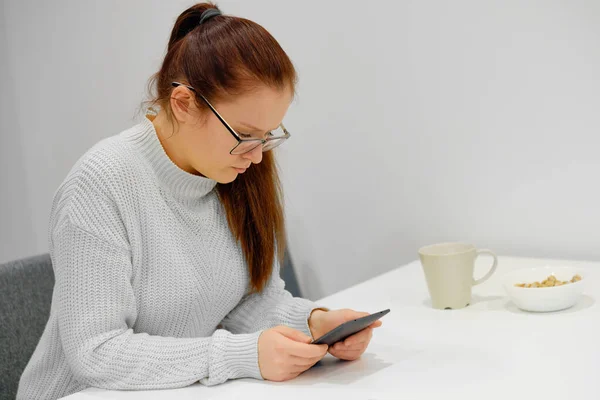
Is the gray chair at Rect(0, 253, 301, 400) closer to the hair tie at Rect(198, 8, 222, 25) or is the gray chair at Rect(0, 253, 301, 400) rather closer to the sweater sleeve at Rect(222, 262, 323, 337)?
the sweater sleeve at Rect(222, 262, 323, 337)

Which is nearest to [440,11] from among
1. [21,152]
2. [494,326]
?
[494,326]

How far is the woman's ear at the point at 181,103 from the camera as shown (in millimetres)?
1071

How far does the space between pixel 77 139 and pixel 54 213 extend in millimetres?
1342

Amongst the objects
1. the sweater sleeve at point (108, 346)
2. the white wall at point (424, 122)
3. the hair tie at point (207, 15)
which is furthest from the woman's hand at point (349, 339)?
the white wall at point (424, 122)

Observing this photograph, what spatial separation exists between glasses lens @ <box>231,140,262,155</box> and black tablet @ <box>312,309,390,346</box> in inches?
11.5

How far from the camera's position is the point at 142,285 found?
1105 mm

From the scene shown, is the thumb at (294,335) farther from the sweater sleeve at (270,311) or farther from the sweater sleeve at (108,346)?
the sweater sleeve at (270,311)

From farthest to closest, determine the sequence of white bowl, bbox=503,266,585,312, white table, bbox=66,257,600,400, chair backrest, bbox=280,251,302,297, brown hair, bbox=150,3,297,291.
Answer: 1. chair backrest, bbox=280,251,302,297
2. white bowl, bbox=503,266,585,312
3. brown hair, bbox=150,3,297,291
4. white table, bbox=66,257,600,400

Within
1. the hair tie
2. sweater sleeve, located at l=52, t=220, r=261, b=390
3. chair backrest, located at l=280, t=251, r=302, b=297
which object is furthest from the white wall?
sweater sleeve, located at l=52, t=220, r=261, b=390

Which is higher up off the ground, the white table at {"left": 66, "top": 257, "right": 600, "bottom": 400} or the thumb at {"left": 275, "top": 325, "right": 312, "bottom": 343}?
the thumb at {"left": 275, "top": 325, "right": 312, "bottom": 343}

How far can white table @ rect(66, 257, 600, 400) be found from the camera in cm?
94

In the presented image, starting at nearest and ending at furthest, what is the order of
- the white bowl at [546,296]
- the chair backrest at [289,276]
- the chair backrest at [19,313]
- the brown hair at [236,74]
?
the brown hair at [236,74]
the white bowl at [546,296]
the chair backrest at [19,313]
the chair backrest at [289,276]

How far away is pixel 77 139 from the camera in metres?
2.36

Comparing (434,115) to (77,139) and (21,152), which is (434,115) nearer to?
(77,139)
